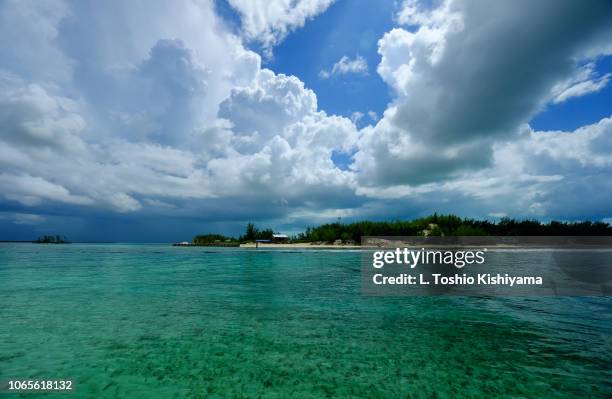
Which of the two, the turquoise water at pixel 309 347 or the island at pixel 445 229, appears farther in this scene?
the island at pixel 445 229

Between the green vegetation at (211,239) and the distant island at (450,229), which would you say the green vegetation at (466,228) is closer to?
the distant island at (450,229)

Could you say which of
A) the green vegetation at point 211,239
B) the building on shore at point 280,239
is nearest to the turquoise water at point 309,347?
the building on shore at point 280,239

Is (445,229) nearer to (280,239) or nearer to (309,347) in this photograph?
(280,239)

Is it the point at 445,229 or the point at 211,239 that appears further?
the point at 211,239

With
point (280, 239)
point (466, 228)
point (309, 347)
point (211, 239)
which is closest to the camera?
point (309, 347)

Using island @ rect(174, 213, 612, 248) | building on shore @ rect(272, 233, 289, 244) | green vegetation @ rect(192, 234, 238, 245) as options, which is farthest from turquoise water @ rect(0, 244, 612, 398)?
green vegetation @ rect(192, 234, 238, 245)

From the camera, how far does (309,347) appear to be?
808 centimetres

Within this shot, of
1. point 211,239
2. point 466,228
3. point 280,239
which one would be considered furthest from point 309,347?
point 211,239

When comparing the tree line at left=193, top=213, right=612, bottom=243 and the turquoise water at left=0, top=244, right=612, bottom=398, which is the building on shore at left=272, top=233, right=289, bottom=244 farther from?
the turquoise water at left=0, top=244, right=612, bottom=398

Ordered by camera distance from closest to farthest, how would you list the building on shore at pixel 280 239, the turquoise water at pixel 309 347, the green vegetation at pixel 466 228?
the turquoise water at pixel 309 347, the green vegetation at pixel 466 228, the building on shore at pixel 280 239

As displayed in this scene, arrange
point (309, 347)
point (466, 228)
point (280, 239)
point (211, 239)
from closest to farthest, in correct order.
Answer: point (309, 347)
point (466, 228)
point (280, 239)
point (211, 239)

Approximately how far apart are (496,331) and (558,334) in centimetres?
176

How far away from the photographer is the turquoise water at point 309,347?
600 centimetres

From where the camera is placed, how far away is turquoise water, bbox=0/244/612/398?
6000 millimetres
